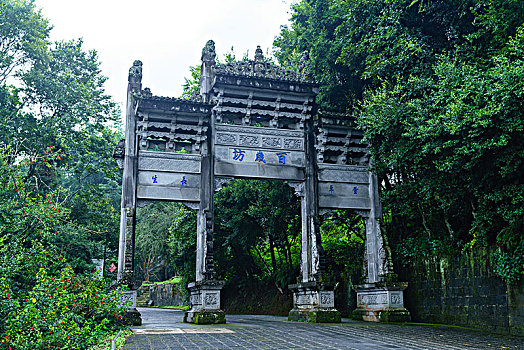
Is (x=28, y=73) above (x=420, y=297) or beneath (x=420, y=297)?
above

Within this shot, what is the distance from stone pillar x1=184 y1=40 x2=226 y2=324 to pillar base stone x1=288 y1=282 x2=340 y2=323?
233 centimetres

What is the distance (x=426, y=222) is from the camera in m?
13.3

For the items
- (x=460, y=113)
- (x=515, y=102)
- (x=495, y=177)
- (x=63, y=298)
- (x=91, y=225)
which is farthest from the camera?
(x=91, y=225)

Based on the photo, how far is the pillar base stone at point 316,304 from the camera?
486 inches

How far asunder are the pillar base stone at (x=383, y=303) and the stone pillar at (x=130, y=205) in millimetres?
6060

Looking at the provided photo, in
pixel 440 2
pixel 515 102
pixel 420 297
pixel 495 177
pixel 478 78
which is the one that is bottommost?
pixel 420 297

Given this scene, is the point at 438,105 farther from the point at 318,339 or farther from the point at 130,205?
the point at 130,205

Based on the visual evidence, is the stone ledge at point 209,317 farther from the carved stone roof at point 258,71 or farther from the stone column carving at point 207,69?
the carved stone roof at point 258,71

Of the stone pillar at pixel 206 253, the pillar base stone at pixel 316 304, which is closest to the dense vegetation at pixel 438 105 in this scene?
the pillar base stone at pixel 316 304

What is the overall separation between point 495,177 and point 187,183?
23.3 ft

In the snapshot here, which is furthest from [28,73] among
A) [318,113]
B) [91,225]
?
[318,113]

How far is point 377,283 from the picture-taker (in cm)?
1312

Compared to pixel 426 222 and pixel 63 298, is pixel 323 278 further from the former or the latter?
pixel 63 298

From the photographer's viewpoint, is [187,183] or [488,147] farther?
[187,183]
